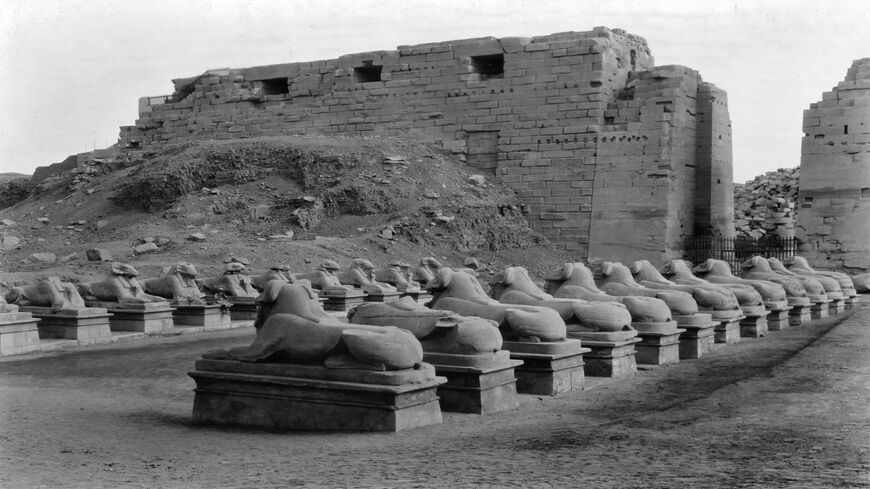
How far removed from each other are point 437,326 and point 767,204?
29108 mm

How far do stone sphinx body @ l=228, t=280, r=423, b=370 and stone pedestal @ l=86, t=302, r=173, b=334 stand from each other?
6.99m

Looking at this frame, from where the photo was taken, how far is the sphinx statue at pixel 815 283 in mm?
17266

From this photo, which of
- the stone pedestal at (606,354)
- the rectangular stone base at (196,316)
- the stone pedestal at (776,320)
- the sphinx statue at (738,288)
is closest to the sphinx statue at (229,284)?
the rectangular stone base at (196,316)

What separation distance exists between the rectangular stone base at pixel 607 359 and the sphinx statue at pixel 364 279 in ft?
27.9

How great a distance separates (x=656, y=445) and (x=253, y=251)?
52.9 ft

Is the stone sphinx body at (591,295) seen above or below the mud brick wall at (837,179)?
below

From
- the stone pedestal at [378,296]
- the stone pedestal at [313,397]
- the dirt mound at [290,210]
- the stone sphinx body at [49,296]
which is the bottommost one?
the stone pedestal at [313,397]

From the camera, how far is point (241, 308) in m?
17.0

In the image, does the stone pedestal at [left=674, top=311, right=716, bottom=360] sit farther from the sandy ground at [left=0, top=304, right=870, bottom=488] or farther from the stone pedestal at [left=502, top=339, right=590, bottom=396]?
the stone pedestal at [left=502, top=339, right=590, bottom=396]

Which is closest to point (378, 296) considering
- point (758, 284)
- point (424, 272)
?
point (424, 272)

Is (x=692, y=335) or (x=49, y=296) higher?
(x=49, y=296)

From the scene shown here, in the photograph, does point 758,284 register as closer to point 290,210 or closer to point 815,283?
point 815,283

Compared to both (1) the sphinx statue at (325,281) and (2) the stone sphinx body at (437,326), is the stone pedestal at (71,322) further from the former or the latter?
(2) the stone sphinx body at (437,326)

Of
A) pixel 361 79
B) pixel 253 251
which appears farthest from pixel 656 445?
pixel 361 79
